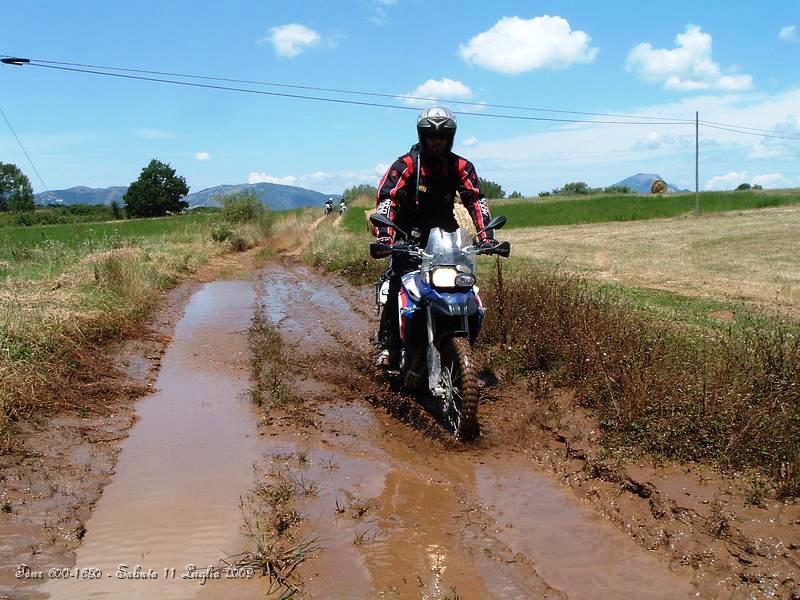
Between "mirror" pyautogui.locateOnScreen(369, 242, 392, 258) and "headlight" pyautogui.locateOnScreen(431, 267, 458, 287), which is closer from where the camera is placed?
"headlight" pyautogui.locateOnScreen(431, 267, 458, 287)

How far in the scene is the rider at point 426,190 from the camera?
584 cm

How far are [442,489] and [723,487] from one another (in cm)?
176

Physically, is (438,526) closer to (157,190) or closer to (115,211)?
(115,211)

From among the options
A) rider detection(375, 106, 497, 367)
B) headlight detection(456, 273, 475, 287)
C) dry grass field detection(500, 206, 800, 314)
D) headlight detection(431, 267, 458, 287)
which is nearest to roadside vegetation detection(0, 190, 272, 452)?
rider detection(375, 106, 497, 367)

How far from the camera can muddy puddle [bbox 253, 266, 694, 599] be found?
129 inches

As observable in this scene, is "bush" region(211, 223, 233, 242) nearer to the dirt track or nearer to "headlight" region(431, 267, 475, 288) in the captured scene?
the dirt track

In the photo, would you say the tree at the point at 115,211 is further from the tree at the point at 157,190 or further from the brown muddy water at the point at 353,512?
the brown muddy water at the point at 353,512

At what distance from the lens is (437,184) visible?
6254 mm

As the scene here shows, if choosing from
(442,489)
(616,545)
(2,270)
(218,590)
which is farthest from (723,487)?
(2,270)

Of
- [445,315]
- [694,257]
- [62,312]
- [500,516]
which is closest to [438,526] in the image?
[500,516]

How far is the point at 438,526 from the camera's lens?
12.9 ft

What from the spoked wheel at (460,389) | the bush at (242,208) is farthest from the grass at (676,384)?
the bush at (242,208)

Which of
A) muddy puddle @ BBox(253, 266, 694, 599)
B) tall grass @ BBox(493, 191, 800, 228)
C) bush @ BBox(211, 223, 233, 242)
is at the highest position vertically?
tall grass @ BBox(493, 191, 800, 228)

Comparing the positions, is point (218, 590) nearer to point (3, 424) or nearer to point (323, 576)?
point (323, 576)
